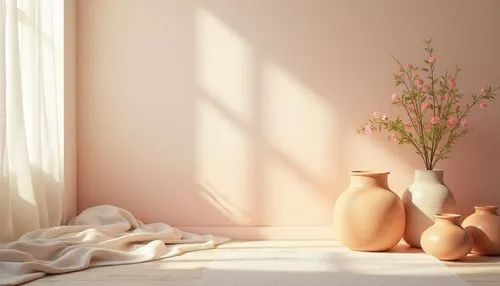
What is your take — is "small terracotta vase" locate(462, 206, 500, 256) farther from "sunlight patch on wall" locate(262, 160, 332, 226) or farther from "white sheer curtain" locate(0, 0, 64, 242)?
"white sheer curtain" locate(0, 0, 64, 242)

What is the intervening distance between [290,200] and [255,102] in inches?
25.7

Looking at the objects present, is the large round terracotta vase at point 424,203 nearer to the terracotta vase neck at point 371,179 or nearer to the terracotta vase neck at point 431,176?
the terracotta vase neck at point 431,176

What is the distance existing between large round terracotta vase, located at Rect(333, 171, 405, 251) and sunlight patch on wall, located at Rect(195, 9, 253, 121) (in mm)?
876

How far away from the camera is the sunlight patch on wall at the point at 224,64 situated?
3719 millimetres

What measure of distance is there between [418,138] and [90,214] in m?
2.04

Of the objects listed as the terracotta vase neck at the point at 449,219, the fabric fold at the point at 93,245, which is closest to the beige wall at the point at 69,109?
the fabric fold at the point at 93,245

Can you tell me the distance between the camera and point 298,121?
3705 millimetres

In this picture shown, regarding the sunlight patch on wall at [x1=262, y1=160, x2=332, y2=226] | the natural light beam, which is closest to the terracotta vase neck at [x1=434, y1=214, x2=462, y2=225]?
the sunlight patch on wall at [x1=262, y1=160, x2=332, y2=226]

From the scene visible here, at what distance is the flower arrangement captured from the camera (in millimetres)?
3467

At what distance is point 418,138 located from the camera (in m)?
3.65

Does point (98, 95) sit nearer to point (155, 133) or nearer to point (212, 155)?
point (155, 133)

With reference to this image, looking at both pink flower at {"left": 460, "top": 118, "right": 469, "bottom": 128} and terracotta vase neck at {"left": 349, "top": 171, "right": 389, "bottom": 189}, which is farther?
pink flower at {"left": 460, "top": 118, "right": 469, "bottom": 128}

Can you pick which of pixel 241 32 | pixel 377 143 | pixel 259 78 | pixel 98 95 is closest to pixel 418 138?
pixel 377 143

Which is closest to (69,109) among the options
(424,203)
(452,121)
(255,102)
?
(255,102)
